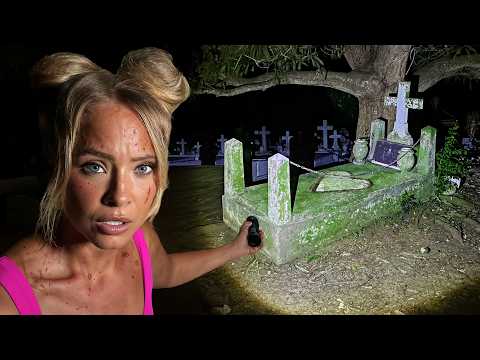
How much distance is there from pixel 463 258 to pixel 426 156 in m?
1.59

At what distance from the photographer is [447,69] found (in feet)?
24.0

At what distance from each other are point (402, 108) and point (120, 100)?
18.9 feet

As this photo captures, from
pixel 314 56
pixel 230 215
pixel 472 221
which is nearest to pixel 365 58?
pixel 314 56

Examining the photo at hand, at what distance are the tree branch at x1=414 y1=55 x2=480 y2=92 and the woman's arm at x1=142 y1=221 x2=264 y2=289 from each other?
6385 millimetres

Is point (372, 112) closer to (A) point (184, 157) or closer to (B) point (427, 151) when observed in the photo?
(B) point (427, 151)

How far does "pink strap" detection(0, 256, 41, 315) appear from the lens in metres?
1.46

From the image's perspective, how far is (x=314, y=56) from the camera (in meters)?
7.23

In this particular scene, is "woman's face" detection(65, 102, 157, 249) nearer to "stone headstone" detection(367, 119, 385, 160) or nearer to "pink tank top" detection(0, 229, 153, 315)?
"pink tank top" detection(0, 229, 153, 315)

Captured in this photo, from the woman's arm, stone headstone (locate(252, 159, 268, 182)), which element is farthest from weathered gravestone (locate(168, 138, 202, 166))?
the woman's arm

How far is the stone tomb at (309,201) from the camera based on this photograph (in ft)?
15.3

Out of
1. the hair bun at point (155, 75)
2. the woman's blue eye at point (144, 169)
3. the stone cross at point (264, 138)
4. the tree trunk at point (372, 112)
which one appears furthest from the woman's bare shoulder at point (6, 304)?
the stone cross at point (264, 138)

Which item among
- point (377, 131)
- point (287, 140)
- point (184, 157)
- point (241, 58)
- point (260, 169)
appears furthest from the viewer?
point (287, 140)

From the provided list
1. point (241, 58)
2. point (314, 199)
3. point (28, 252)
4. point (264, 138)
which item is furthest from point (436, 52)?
point (28, 252)

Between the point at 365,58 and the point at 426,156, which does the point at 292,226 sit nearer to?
the point at 426,156
